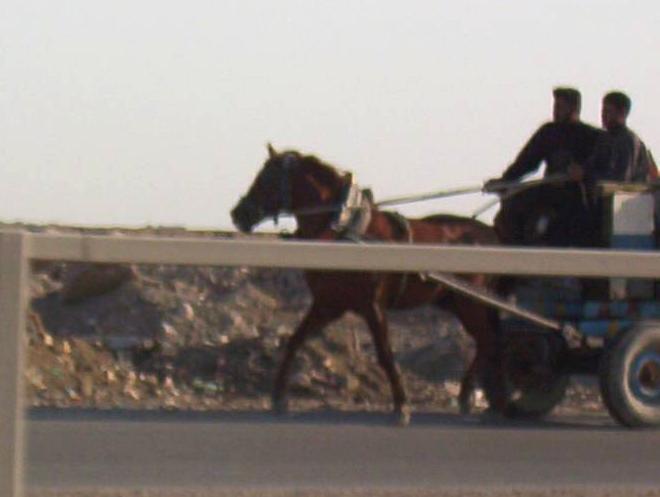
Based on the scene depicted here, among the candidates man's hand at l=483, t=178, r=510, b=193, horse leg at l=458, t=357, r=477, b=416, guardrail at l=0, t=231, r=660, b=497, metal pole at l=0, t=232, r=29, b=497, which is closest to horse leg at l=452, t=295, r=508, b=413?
horse leg at l=458, t=357, r=477, b=416

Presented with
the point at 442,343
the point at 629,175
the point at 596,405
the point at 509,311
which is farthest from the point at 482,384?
the point at 442,343

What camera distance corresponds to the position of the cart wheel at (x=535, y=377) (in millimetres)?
14797

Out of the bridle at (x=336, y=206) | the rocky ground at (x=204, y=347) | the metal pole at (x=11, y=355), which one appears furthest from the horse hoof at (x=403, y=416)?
the metal pole at (x=11, y=355)

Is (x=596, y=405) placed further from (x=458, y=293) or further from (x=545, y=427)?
(x=545, y=427)

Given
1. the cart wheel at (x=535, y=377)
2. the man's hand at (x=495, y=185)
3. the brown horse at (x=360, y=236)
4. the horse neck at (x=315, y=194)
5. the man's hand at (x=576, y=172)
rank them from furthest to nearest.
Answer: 1. the horse neck at (x=315, y=194)
2. the man's hand at (x=495, y=185)
3. the brown horse at (x=360, y=236)
4. the cart wheel at (x=535, y=377)
5. the man's hand at (x=576, y=172)

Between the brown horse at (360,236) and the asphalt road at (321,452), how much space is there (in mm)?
1369

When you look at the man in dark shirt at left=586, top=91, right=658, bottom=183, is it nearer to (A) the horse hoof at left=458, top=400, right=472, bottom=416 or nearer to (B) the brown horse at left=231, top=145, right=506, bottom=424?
(B) the brown horse at left=231, top=145, right=506, bottom=424

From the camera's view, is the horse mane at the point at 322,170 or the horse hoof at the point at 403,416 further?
the horse mane at the point at 322,170

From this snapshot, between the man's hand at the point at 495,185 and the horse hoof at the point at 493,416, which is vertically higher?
the man's hand at the point at 495,185

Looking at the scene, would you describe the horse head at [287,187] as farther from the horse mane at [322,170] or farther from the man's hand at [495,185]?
the man's hand at [495,185]

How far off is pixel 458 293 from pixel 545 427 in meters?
2.47

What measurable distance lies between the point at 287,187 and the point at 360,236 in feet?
4.29

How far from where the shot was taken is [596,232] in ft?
47.9

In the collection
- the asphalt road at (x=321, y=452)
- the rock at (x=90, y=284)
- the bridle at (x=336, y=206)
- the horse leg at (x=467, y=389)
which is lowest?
the asphalt road at (x=321, y=452)
